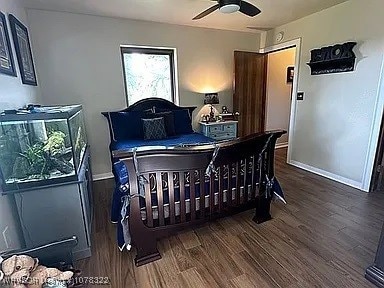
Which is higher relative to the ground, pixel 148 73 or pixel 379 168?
pixel 148 73

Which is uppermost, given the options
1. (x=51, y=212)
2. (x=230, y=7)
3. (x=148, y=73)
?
(x=230, y=7)

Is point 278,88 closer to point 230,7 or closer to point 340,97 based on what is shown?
point 340,97

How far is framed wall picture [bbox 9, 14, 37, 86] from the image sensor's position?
7.79ft

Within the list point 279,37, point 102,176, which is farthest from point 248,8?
point 102,176

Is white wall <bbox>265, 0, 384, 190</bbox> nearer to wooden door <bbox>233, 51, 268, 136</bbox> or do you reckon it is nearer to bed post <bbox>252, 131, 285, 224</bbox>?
wooden door <bbox>233, 51, 268, 136</bbox>

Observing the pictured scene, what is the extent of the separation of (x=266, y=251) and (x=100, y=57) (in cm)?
347

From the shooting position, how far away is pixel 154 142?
326 cm

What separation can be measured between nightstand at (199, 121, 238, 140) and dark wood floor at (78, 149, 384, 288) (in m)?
1.83

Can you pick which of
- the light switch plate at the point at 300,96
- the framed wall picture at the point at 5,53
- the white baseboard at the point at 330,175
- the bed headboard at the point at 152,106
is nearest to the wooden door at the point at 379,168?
the white baseboard at the point at 330,175

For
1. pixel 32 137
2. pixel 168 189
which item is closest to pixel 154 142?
pixel 168 189

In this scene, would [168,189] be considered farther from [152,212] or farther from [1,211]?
[1,211]

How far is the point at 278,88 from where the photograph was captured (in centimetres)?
512

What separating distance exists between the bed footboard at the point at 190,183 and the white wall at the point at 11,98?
888 millimetres

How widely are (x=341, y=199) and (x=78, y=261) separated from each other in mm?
3073
